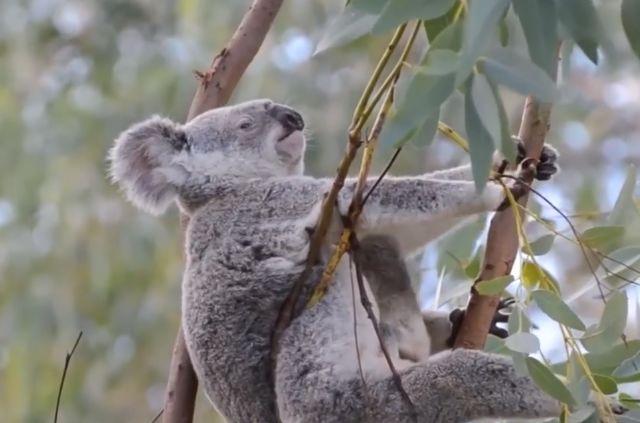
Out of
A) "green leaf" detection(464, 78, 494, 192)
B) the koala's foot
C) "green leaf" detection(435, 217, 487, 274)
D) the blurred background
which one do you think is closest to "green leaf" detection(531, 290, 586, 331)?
"green leaf" detection(464, 78, 494, 192)

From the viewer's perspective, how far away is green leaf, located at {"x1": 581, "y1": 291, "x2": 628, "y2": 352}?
5.59ft

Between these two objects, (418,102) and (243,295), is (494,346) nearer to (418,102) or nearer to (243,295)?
(243,295)

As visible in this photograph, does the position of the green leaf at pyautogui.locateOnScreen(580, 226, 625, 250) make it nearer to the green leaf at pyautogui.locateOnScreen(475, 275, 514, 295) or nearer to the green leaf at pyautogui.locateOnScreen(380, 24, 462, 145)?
the green leaf at pyautogui.locateOnScreen(475, 275, 514, 295)

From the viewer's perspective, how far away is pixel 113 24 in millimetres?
7098

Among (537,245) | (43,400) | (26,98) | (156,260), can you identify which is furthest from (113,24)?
(537,245)

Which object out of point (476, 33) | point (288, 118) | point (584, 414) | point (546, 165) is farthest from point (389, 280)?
point (476, 33)

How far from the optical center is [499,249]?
6.45 ft

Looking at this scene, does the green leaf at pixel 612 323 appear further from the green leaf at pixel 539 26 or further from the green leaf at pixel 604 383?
the green leaf at pixel 539 26

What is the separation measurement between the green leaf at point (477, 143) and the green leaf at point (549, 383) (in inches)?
11.6

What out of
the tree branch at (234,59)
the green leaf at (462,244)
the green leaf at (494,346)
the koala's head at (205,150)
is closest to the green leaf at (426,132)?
the green leaf at (494,346)

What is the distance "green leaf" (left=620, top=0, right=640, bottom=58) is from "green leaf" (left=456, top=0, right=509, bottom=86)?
0.23 meters

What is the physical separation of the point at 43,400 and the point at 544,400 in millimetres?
3968

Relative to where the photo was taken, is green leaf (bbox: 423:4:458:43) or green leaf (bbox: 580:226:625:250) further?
green leaf (bbox: 580:226:625:250)

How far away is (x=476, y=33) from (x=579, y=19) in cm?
26
